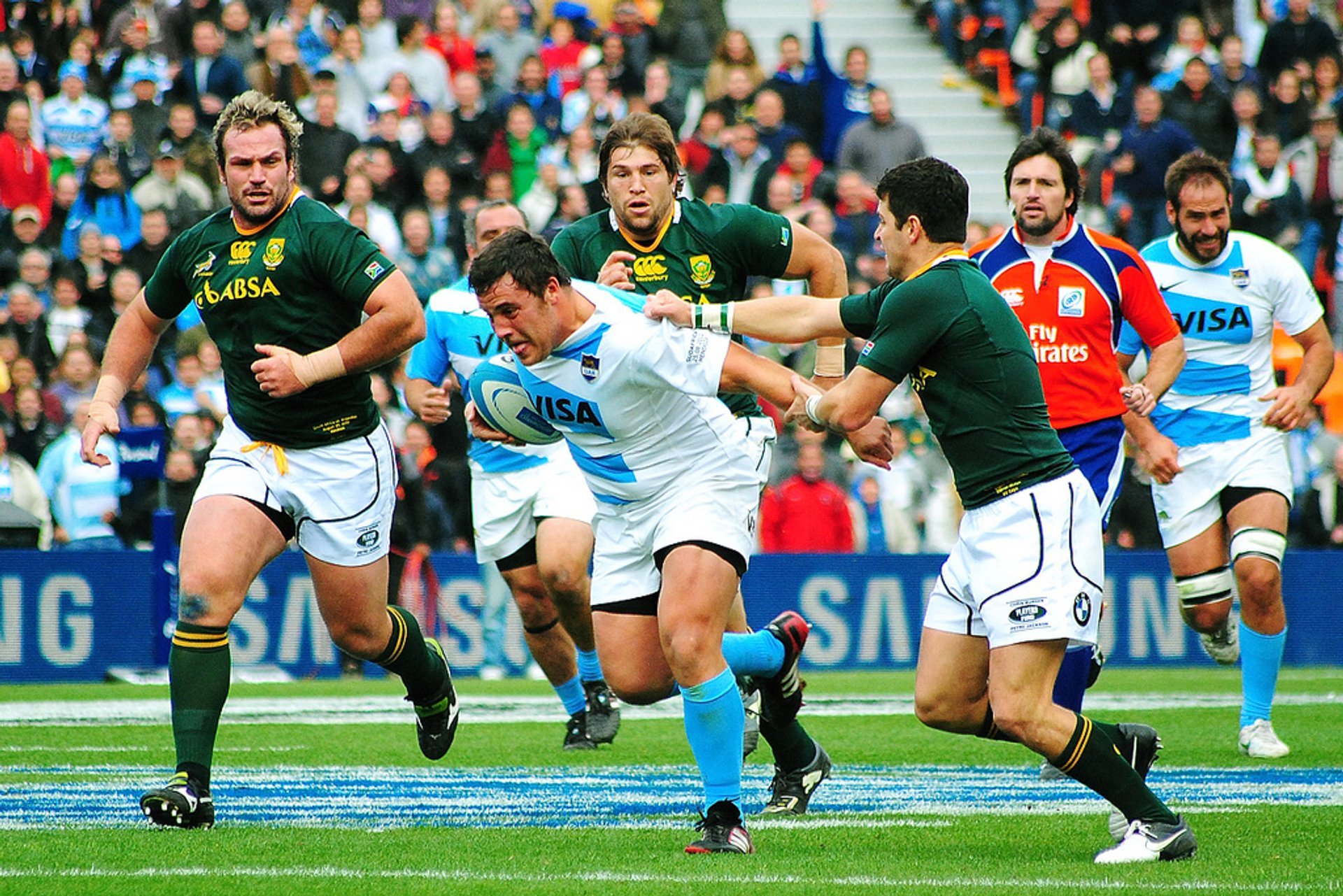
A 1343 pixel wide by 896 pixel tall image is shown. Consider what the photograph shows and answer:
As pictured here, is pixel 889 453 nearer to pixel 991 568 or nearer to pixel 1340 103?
pixel 991 568

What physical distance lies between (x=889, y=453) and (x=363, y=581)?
2.29 m

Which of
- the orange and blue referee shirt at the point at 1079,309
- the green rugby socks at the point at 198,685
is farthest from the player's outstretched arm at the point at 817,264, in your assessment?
the green rugby socks at the point at 198,685

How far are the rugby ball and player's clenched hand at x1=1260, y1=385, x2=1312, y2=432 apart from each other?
12.8 feet

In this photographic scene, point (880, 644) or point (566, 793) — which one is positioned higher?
point (566, 793)

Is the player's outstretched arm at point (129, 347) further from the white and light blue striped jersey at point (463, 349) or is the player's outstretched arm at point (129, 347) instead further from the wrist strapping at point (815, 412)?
the wrist strapping at point (815, 412)

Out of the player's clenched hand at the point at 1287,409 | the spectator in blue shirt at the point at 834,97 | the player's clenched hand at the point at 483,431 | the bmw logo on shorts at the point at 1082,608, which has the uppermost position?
the spectator in blue shirt at the point at 834,97

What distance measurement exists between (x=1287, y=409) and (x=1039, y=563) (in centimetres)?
357

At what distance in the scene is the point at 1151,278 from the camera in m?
8.16

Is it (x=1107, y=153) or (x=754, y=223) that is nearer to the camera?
(x=754, y=223)

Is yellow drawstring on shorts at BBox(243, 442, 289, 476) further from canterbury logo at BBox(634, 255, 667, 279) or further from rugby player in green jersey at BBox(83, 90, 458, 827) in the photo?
canterbury logo at BBox(634, 255, 667, 279)

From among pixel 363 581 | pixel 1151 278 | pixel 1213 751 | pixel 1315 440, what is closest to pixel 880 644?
pixel 1315 440

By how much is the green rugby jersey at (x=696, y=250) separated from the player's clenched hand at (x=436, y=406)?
1.20 metres

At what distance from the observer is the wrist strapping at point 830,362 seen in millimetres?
7352

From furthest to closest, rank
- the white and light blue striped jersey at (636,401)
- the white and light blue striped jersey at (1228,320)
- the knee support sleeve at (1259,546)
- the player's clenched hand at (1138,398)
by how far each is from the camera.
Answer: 1. the white and light blue striped jersey at (1228,320)
2. the knee support sleeve at (1259,546)
3. the player's clenched hand at (1138,398)
4. the white and light blue striped jersey at (636,401)
